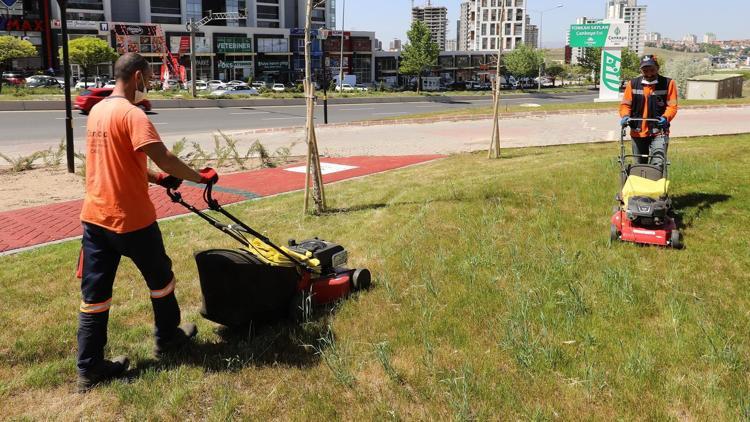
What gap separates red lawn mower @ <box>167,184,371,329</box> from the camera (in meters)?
3.96

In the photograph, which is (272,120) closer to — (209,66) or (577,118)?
(577,118)

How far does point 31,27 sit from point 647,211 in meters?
78.7

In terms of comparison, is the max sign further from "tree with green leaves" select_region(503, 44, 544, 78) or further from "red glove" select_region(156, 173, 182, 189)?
"red glove" select_region(156, 173, 182, 189)

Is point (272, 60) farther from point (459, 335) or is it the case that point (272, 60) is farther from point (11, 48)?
point (459, 335)

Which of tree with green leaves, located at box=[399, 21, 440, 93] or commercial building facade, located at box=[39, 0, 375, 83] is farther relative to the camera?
commercial building facade, located at box=[39, 0, 375, 83]

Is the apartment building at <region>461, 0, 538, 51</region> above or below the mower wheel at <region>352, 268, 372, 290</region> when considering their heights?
above

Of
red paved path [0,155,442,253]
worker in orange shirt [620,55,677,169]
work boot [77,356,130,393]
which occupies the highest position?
worker in orange shirt [620,55,677,169]

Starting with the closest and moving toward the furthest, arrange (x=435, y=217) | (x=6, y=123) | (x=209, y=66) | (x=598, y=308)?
(x=598, y=308) < (x=435, y=217) < (x=6, y=123) < (x=209, y=66)

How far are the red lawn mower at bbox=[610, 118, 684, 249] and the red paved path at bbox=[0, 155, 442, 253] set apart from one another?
5462mm

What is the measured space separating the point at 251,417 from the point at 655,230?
403 centimetres

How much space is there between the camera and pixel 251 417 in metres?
3.24

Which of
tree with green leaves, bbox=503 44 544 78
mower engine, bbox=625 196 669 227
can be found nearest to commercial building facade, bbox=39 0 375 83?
tree with green leaves, bbox=503 44 544 78

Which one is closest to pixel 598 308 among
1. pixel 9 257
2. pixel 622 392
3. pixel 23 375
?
pixel 622 392

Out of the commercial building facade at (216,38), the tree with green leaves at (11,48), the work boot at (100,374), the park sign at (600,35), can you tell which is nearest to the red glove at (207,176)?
the work boot at (100,374)
